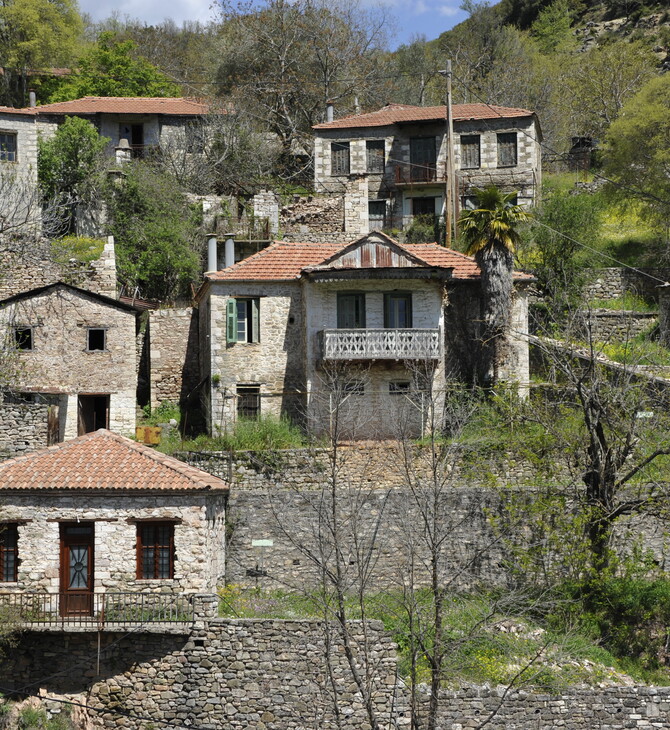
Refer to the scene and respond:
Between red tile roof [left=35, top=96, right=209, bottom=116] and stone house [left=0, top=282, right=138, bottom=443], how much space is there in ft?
57.2

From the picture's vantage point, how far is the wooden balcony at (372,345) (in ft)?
98.2

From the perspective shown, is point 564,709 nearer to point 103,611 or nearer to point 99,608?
point 103,611

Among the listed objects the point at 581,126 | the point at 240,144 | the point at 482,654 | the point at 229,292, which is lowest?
the point at 482,654

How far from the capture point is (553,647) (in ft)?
71.3

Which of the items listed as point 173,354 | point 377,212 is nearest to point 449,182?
point 377,212

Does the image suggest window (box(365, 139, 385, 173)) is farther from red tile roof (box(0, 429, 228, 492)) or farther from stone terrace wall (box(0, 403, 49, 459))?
red tile roof (box(0, 429, 228, 492))

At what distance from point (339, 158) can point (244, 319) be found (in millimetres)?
16842

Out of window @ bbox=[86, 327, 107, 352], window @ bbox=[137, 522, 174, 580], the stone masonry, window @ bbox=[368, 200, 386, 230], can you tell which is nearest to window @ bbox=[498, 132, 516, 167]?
window @ bbox=[368, 200, 386, 230]

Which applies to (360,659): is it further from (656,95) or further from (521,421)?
(656,95)

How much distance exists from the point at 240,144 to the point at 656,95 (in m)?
17.5

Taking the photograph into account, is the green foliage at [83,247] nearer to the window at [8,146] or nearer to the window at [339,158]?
the window at [8,146]

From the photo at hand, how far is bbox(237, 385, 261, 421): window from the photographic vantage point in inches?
1225

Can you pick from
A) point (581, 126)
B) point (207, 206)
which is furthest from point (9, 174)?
point (581, 126)

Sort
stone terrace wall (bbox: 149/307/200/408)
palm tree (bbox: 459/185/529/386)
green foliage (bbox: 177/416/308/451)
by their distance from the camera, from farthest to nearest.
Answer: stone terrace wall (bbox: 149/307/200/408) < palm tree (bbox: 459/185/529/386) < green foliage (bbox: 177/416/308/451)
